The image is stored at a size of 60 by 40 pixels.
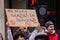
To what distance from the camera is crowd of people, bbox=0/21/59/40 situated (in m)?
5.87

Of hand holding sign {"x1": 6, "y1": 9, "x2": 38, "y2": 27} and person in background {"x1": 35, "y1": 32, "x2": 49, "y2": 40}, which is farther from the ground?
hand holding sign {"x1": 6, "y1": 9, "x2": 38, "y2": 27}

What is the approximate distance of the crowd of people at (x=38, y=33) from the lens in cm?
587

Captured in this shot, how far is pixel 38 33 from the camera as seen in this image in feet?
19.4

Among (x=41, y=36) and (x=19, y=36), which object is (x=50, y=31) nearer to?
(x=41, y=36)

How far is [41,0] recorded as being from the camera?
235 inches

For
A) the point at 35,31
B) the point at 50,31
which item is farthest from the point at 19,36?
the point at 50,31

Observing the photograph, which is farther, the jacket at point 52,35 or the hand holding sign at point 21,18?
the jacket at point 52,35

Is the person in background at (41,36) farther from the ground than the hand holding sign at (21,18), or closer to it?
closer to it

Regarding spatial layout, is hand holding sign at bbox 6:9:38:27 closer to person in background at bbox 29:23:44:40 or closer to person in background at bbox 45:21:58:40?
person in background at bbox 29:23:44:40

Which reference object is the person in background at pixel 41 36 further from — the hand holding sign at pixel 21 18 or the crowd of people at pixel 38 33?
the hand holding sign at pixel 21 18

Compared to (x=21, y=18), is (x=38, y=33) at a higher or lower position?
lower

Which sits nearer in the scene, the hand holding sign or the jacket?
the hand holding sign

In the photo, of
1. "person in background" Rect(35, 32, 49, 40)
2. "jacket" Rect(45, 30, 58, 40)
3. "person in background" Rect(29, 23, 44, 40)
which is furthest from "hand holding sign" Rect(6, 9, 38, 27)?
"jacket" Rect(45, 30, 58, 40)

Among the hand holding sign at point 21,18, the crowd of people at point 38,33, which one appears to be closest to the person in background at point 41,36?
the crowd of people at point 38,33
